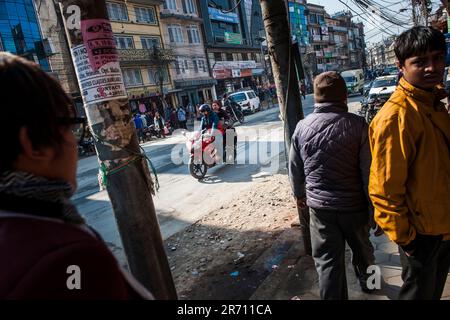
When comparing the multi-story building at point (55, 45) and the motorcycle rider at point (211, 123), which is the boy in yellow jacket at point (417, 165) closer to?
the motorcycle rider at point (211, 123)

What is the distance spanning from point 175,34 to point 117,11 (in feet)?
24.1

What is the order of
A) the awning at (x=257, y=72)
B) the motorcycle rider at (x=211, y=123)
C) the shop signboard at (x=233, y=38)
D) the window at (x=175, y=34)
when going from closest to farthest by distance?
the motorcycle rider at (x=211, y=123) < the window at (x=175, y=34) < the shop signboard at (x=233, y=38) < the awning at (x=257, y=72)

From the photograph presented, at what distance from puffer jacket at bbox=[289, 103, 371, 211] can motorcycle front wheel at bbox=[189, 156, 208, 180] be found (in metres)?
5.37

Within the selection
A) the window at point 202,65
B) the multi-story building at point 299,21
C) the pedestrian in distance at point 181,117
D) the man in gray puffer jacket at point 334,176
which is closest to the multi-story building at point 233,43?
the window at point 202,65

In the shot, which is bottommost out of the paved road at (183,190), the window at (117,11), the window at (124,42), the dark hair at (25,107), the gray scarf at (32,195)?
the paved road at (183,190)

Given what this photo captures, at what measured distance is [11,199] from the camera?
2.61 feet

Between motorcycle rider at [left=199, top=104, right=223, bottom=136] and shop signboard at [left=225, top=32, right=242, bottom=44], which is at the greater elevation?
shop signboard at [left=225, top=32, right=242, bottom=44]

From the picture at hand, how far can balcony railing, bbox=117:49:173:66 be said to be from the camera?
89.6ft

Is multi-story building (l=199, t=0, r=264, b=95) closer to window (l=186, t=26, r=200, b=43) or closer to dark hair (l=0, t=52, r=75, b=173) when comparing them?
window (l=186, t=26, r=200, b=43)

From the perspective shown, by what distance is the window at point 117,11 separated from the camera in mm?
27258

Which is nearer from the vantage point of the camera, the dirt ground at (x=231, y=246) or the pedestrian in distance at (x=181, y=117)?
the dirt ground at (x=231, y=246)

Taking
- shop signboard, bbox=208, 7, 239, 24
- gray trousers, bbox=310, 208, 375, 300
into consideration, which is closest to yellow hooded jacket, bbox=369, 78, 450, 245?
gray trousers, bbox=310, 208, 375, 300

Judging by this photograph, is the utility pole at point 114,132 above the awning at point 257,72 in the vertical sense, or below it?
below

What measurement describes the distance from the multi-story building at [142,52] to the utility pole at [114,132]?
26.3 m
